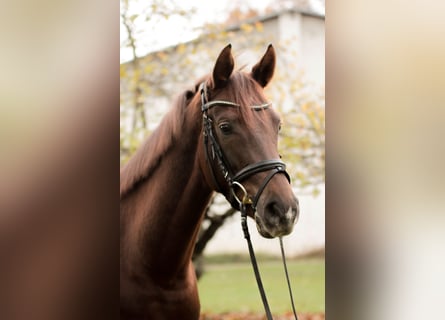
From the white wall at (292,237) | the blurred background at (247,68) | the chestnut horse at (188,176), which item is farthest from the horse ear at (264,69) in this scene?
the white wall at (292,237)

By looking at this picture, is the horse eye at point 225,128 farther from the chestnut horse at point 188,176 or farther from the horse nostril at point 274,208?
the horse nostril at point 274,208

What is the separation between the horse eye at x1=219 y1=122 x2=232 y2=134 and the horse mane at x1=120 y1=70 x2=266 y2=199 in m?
→ 0.06

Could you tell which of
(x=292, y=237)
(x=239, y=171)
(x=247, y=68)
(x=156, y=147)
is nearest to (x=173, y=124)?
(x=156, y=147)

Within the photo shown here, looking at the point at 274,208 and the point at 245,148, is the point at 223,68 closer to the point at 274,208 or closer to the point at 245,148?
the point at 245,148

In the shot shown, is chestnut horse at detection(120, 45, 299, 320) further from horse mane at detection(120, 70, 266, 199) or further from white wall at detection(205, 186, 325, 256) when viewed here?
white wall at detection(205, 186, 325, 256)

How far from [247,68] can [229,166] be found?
1.38 m

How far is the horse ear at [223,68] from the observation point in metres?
1.80

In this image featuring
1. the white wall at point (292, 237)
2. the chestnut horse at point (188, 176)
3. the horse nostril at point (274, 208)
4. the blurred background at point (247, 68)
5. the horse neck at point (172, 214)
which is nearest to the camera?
the horse nostril at point (274, 208)

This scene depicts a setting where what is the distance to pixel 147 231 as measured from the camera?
1.94 m

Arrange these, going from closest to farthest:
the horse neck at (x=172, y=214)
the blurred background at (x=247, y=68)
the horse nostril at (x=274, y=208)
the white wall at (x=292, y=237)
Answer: the horse nostril at (x=274, y=208)
the horse neck at (x=172, y=214)
the blurred background at (x=247, y=68)
the white wall at (x=292, y=237)

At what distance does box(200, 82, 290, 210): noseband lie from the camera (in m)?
1.70

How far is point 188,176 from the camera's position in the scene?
6.26ft
